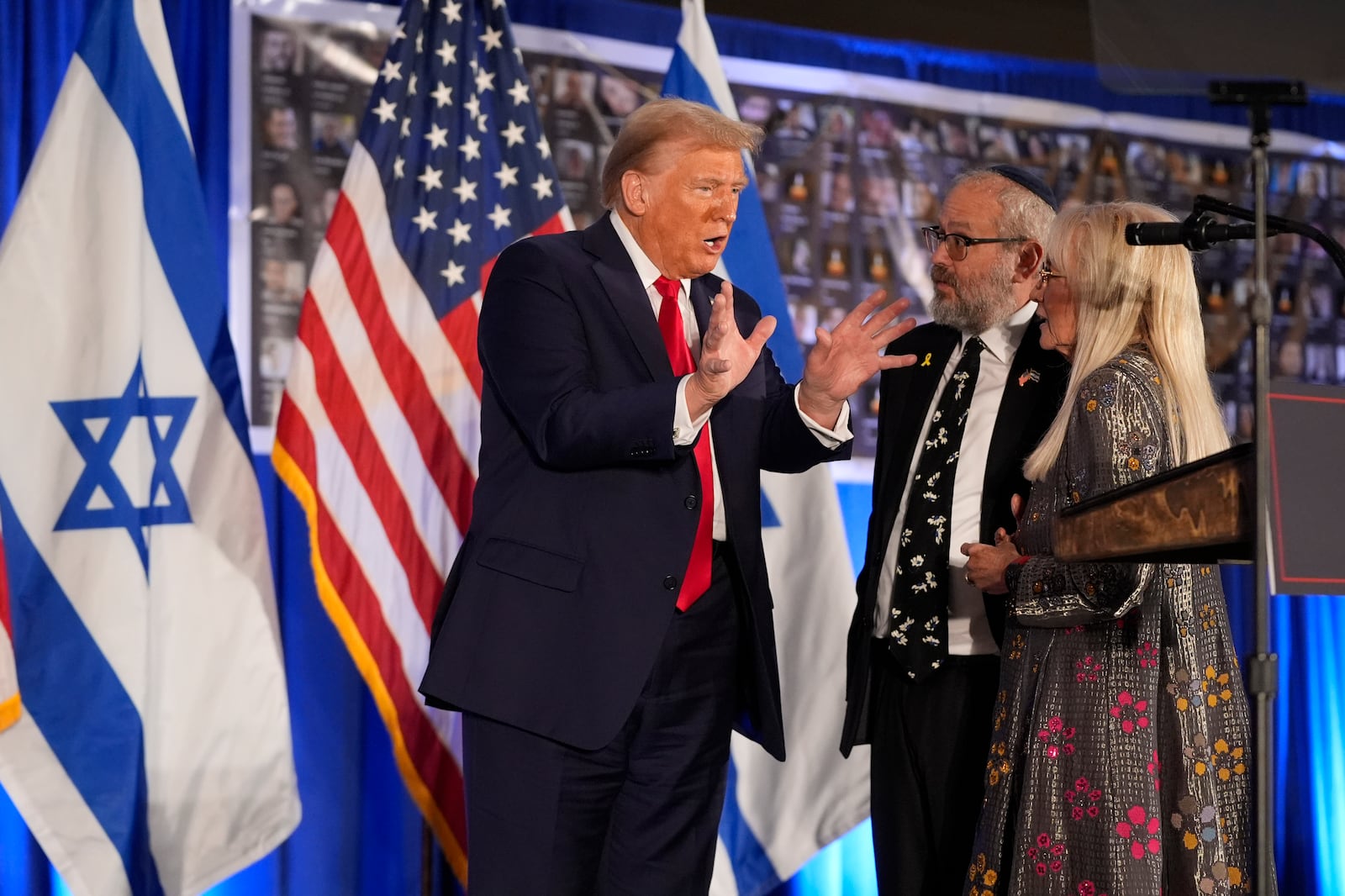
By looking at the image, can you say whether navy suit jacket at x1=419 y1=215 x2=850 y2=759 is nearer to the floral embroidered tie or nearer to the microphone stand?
the floral embroidered tie

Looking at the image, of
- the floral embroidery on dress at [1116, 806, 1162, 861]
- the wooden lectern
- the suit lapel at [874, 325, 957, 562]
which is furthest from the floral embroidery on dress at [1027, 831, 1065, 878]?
the suit lapel at [874, 325, 957, 562]

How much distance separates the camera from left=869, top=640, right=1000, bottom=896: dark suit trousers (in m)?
2.69

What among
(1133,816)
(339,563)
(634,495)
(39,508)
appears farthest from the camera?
(339,563)

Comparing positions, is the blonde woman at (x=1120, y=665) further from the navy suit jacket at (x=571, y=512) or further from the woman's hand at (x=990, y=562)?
the navy suit jacket at (x=571, y=512)

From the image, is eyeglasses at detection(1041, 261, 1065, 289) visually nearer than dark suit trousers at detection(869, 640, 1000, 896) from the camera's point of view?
Yes

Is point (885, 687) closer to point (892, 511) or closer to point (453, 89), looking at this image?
point (892, 511)

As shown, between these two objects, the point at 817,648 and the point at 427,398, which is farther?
the point at 817,648

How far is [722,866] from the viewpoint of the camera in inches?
147

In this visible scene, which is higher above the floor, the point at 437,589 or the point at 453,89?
the point at 453,89

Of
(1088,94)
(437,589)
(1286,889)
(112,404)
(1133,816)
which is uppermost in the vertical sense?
(1088,94)

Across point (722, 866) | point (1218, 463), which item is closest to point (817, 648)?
point (722, 866)

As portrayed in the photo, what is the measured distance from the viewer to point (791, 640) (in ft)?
12.6

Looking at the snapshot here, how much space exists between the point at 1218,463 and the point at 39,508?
2616mm

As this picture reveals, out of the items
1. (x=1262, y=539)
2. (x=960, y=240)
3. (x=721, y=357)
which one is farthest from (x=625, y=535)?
(x=960, y=240)
